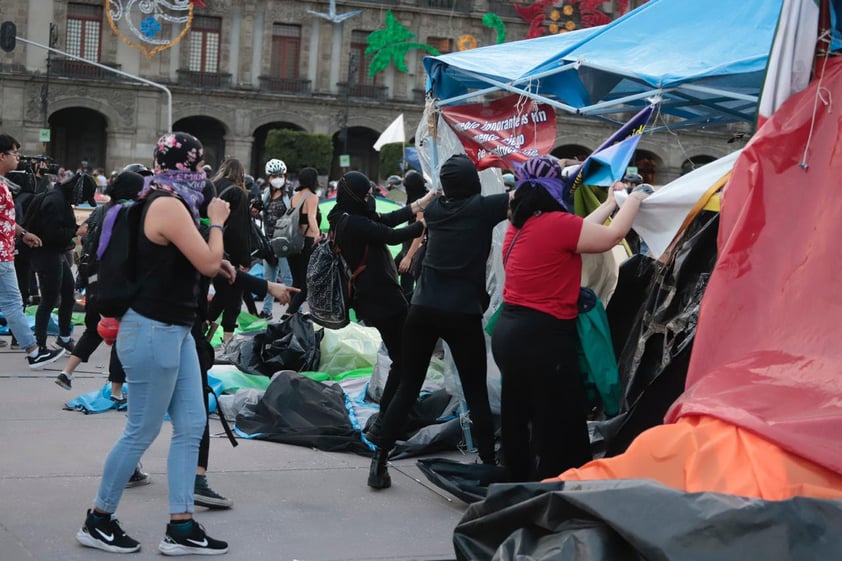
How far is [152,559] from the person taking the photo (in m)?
5.11

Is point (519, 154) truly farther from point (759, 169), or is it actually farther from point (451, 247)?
point (759, 169)

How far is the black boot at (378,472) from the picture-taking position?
21.2 ft

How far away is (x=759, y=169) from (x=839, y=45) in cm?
60

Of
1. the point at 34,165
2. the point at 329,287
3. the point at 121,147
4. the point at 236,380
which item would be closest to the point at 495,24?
the point at 121,147

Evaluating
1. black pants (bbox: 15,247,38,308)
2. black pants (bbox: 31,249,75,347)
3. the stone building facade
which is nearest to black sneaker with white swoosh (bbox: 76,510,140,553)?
black pants (bbox: 31,249,75,347)

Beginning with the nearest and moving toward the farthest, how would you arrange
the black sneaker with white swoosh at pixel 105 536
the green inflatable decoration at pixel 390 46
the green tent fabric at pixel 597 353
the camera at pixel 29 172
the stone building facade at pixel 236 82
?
1. the black sneaker with white swoosh at pixel 105 536
2. the green tent fabric at pixel 597 353
3. the camera at pixel 29 172
4. the stone building facade at pixel 236 82
5. the green inflatable decoration at pixel 390 46

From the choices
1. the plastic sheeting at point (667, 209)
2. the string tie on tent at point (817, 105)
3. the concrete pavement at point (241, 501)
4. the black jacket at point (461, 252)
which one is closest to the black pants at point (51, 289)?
the concrete pavement at point (241, 501)

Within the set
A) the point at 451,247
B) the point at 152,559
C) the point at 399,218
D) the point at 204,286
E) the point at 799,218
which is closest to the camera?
the point at 799,218

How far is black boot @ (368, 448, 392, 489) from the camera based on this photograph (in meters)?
6.47

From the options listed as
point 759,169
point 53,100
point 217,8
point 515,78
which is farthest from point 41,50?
point 759,169

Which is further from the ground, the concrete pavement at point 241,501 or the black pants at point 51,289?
the black pants at point 51,289

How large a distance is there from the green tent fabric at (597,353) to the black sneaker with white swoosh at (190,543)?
6.58 feet

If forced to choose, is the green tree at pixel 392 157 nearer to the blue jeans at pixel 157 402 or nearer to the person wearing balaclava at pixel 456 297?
the person wearing balaclava at pixel 456 297

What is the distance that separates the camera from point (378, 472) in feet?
21.3
